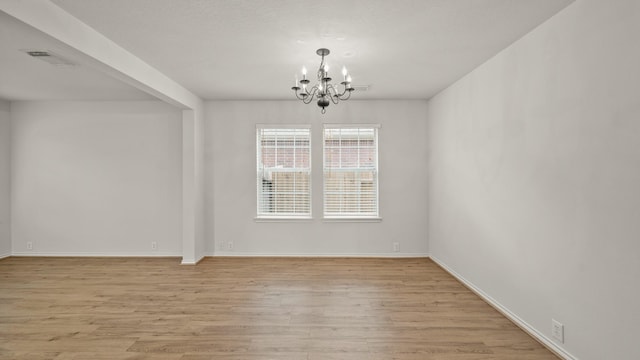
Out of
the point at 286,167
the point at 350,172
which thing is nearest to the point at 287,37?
the point at 286,167

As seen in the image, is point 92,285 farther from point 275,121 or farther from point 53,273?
point 275,121

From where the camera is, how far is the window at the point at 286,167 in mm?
5539

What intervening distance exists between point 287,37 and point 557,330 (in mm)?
3311

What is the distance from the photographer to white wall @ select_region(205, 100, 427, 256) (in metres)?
5.48

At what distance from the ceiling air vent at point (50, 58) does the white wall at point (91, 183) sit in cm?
191

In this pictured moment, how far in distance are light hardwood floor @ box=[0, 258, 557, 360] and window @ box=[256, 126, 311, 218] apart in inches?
44.1

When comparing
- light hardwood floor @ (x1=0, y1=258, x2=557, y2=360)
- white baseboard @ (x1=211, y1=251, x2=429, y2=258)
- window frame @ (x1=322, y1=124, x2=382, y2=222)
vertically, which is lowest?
light hardwood floor @ (x1=0, y1=258, x2=557, y2=360)

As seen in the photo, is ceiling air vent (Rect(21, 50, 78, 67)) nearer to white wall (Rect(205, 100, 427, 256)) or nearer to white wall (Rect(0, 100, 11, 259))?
white wall (Rect(205, 100, 427, 256))

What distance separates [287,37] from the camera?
2.95 m

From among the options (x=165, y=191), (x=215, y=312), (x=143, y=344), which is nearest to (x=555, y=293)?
(x=215, y=312)

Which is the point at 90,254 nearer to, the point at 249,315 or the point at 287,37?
the point at 249,315

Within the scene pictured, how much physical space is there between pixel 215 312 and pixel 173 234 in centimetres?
271

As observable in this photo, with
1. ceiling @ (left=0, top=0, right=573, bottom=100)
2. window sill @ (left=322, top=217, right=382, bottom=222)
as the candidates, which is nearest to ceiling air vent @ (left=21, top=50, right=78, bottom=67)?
ceiling @ (left=0, top=0, right=573, bottom=100)

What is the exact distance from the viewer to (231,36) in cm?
293
